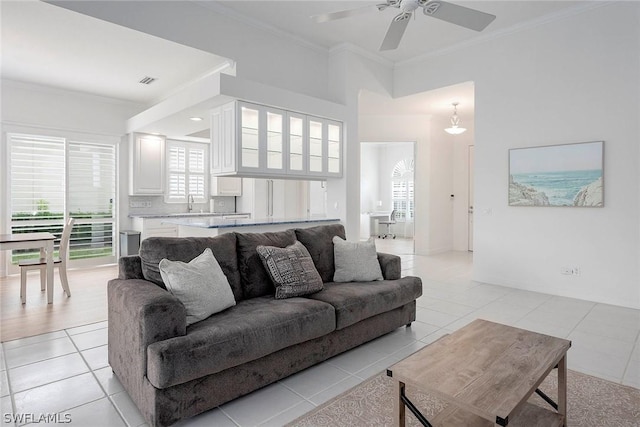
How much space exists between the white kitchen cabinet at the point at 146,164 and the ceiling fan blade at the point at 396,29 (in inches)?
191

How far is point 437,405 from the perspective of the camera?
208 cm

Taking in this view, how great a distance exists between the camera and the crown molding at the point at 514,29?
13.8 ft

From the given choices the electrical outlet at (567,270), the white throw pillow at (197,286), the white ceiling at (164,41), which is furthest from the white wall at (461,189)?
the white throw pillow at (197,286)

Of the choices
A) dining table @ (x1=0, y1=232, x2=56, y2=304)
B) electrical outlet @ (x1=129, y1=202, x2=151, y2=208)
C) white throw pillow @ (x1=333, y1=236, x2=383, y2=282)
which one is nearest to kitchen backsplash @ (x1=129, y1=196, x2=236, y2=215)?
electrical outlet @ (x1=129, y1=202, x2=151, y2=208)

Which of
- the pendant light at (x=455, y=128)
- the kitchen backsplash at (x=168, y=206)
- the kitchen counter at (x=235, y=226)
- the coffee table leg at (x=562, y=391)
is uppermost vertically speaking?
the pendant light at (x=455, y=128)

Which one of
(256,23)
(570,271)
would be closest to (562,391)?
(570,271)

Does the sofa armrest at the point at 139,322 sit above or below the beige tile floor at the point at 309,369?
above

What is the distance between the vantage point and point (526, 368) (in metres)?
1.66

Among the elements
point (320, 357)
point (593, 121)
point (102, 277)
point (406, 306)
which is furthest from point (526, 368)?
point (102, 277)

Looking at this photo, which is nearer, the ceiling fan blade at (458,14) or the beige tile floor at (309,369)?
the beige tile floor at (309,369)

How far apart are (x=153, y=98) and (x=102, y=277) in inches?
124

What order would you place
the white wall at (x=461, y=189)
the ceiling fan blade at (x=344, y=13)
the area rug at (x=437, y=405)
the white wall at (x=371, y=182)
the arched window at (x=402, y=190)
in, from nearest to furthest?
the area rug at (x=437, y=405)
the ceiling fan blade at (x=344, y=13)
the white wall at (x=461, y=189)
the arched window at (x=402, y=190)
the white wall at (x=371, y=182)

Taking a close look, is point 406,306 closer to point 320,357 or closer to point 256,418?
point 320,357

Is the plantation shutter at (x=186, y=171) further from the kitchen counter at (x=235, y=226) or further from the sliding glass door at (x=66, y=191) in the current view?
the kitchen counter at (x=235, y=226)
